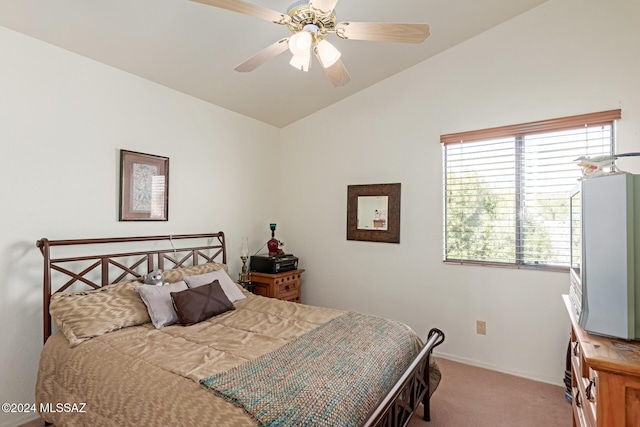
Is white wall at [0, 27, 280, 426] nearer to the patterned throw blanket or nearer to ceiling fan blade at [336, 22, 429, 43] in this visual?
the patterned throw blanket

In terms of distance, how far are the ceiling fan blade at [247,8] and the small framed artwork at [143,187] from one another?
171 cm

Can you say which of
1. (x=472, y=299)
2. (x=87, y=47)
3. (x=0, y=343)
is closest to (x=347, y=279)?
(x=472, y=299)

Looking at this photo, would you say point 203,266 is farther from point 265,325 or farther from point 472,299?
point 472,299

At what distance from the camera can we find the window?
2.70 metres

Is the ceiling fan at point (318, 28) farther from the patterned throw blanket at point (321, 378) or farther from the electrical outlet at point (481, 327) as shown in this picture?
the electrical outlet at point (481, 327)

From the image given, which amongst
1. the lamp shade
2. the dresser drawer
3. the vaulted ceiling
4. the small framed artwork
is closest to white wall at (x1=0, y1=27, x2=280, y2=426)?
the small framed artwork

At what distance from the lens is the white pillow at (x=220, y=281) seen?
8.91 feet

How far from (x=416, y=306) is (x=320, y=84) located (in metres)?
2.56

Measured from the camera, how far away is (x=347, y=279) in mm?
3877

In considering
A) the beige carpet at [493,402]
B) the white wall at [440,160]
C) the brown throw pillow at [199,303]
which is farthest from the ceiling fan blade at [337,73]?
the beige carpet at [493,402]

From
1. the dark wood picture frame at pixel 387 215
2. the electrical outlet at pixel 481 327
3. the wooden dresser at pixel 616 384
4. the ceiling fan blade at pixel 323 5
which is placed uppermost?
the ceiling fan blade at pixel 323 5

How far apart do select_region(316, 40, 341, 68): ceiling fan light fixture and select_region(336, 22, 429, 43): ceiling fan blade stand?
0.09 m

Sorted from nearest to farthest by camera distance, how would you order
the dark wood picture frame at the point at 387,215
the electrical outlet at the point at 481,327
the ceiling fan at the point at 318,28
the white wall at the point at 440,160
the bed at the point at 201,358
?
the bed at the point at 201,358 < the ceiling fan at the point at 318,28 < the white wall at the point at 440,160 < the electrical outlet at the point at 481,327 < the dark wood picture frame at the point at 387,215

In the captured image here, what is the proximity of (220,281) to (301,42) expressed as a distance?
2090mm
